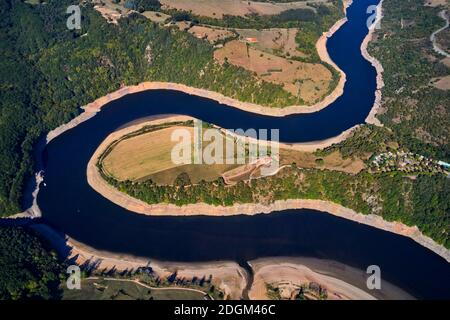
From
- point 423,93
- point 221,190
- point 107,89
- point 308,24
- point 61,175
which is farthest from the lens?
point 308,24

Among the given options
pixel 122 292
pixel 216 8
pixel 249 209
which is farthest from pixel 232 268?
→ pixel 216 8

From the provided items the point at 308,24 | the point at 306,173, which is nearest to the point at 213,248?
the point at 306,173

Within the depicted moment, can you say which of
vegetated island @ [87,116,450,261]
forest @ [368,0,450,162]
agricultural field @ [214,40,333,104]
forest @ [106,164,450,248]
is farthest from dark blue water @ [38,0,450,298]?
forest @ [368,0,450,162]

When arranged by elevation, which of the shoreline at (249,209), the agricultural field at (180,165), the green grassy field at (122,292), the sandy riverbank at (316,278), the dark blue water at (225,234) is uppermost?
the agricultural field at (180,165)

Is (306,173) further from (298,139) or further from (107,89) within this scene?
(107,89)

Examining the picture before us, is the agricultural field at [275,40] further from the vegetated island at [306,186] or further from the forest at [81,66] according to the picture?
the vegetated island at [306,186]

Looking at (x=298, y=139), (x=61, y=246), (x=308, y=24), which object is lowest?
(x=61, y=246)

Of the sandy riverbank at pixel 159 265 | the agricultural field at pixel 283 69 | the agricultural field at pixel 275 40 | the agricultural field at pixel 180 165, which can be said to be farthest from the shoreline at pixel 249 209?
the agricultural field at pixel 275 40

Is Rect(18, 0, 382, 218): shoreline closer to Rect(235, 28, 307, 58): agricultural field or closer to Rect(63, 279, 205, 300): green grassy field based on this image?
Rect(235, 28, 307, 58): agricultural field
